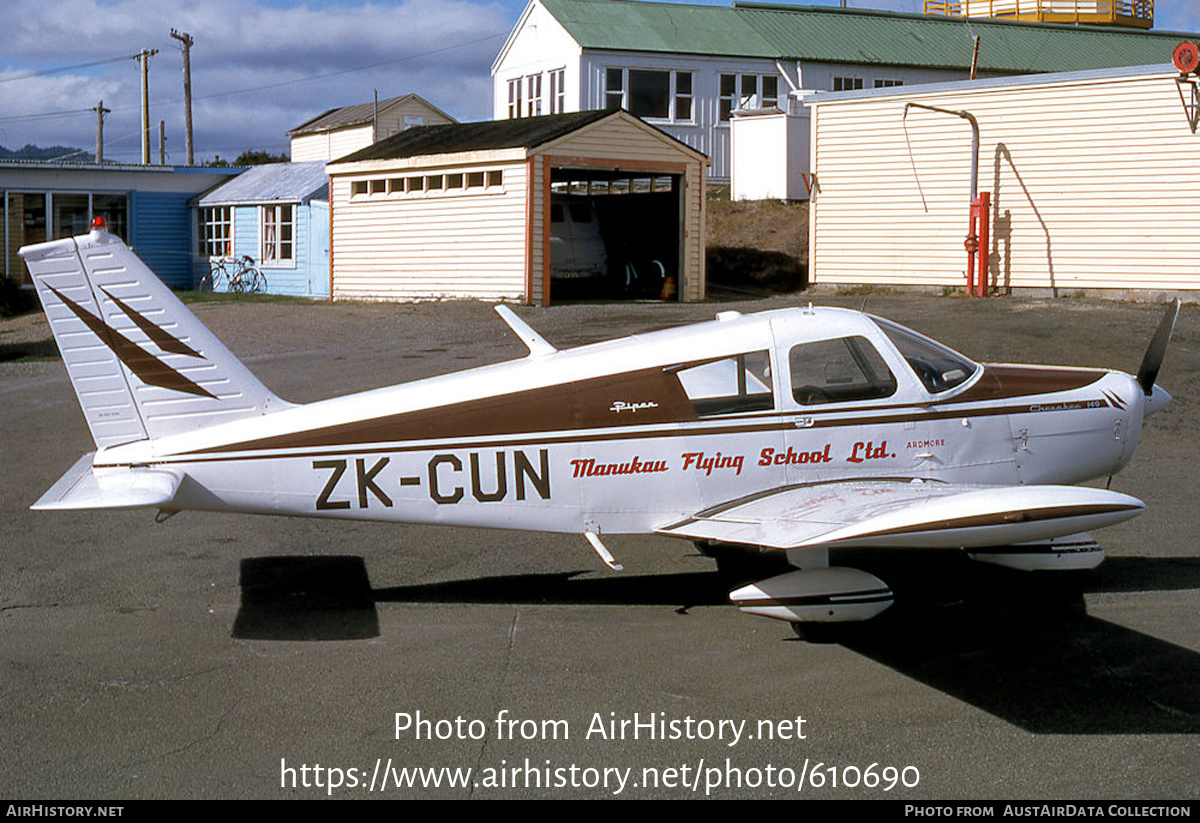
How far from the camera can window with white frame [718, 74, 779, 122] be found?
129 feet

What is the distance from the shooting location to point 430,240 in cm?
2819

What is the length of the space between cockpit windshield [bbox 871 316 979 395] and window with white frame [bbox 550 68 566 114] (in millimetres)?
31947

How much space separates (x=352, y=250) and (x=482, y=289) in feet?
16.5

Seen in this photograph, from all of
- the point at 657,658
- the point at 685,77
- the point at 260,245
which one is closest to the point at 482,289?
the point at 260,245

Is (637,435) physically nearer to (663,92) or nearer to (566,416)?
(566,416)

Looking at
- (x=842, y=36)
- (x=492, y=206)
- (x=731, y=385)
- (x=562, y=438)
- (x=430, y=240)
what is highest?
(x=842, y=36)

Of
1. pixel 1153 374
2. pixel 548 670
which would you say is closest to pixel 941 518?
pixel 548 670

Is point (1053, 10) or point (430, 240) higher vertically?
point (1053, 10)

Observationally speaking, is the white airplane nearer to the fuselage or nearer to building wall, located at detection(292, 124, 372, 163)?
the fuselage

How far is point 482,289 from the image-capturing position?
88.4ft

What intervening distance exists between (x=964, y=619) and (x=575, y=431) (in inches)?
108

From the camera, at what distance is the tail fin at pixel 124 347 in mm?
7461

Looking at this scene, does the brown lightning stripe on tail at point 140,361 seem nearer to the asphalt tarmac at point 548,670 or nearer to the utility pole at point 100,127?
the asphalt tarmac at point 548,670

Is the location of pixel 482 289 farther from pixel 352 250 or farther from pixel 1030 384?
pixel 1030 384
